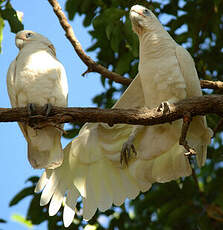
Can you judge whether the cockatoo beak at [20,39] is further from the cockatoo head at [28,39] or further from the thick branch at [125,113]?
the thick branch at [125,113]

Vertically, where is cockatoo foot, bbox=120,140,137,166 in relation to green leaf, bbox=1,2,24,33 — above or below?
below

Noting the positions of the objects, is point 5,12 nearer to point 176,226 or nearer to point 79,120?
point 79,120

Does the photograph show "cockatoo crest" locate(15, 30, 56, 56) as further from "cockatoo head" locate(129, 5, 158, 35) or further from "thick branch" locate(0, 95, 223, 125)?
"thick branch" locate(0, 95, 223, 125)

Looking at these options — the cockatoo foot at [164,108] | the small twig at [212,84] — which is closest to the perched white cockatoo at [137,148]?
the cockatoo foot at [164,108]

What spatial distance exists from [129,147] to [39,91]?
3.42 feet

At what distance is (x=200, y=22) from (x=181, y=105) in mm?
1963

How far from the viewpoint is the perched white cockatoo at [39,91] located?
14.5ft

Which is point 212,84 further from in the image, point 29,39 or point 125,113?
point 29,39

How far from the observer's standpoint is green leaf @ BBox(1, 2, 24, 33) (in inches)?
173

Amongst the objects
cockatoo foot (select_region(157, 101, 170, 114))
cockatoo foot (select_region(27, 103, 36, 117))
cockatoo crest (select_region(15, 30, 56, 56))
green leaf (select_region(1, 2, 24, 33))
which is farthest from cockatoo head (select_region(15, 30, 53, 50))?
cockatoo foot (select_region(157, 101, 170, 114))

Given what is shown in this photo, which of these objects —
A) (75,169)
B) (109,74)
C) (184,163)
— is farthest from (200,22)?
(75,169)

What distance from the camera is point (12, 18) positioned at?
175 inches

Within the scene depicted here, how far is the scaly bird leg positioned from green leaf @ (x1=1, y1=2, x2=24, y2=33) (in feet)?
4.90

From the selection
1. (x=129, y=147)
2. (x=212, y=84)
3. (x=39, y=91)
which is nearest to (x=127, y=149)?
(x=129, y=147)
